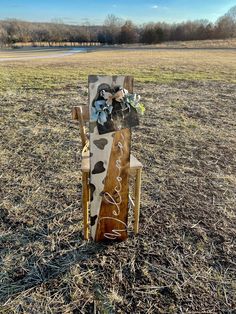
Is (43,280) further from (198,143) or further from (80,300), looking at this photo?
(198,143)

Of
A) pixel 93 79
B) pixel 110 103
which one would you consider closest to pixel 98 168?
pixel 110 103

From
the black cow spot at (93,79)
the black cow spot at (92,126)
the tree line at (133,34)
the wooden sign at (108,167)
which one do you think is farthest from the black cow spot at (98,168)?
the tree line at (133,34)

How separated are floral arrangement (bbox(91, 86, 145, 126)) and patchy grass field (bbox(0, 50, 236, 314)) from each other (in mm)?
863

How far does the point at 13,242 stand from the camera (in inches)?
70.2

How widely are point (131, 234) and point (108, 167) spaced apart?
0.59m

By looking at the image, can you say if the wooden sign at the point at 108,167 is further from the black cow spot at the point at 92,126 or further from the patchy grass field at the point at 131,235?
the patchy grass field at the point at 131,235

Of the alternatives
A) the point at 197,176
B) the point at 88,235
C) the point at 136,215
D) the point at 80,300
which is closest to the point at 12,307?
the point at 80,300

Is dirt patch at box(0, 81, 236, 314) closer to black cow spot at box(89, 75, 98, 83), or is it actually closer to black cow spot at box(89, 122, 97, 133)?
black cow spot at box(89, 122, 97, 133)

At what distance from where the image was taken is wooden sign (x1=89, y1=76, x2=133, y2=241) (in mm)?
1440

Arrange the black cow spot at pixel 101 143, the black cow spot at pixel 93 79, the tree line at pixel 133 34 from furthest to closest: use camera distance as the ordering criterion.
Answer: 1. the tree line at pixel 133 34
2. the black cow spot at pixel 101 143
3. the black cow spot at pixel 93 79

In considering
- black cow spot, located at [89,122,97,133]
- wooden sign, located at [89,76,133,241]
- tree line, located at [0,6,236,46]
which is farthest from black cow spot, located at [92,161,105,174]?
tree line, located at [0,6,236,46]

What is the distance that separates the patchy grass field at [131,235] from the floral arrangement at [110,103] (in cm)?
86

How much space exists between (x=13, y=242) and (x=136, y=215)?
0.83m

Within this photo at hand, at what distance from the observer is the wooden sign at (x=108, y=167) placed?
1440 millimetres
